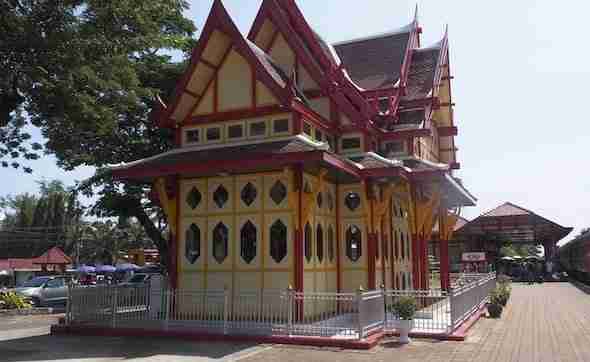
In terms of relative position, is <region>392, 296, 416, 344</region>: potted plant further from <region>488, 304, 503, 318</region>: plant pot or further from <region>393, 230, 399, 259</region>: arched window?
<region>393, 230, 399, 259</region>: arched window

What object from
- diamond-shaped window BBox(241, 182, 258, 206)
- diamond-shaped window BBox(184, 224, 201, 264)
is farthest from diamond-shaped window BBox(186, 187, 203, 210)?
diamond-shaped window BBox(241, 182, 258, 206)

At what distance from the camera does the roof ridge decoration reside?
1486cm

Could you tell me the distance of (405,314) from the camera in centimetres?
1230

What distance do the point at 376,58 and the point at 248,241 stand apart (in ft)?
38.4

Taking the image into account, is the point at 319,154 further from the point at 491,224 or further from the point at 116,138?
the point at 491,224

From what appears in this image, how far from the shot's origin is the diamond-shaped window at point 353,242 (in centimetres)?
1676

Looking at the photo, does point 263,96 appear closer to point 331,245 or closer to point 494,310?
point 331,245

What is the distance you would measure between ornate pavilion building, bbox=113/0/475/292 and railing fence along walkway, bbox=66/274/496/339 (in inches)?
25.1

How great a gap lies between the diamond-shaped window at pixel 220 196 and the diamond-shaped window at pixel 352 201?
3.98 metres

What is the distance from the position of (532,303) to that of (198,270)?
1560 centimetres

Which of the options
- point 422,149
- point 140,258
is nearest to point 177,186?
point 422,149

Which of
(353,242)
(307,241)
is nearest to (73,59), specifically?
(307,241)

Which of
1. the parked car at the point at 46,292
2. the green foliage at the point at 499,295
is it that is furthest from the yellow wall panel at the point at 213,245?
the parked car at the point at 46,292

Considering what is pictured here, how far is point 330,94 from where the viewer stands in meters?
17.5
